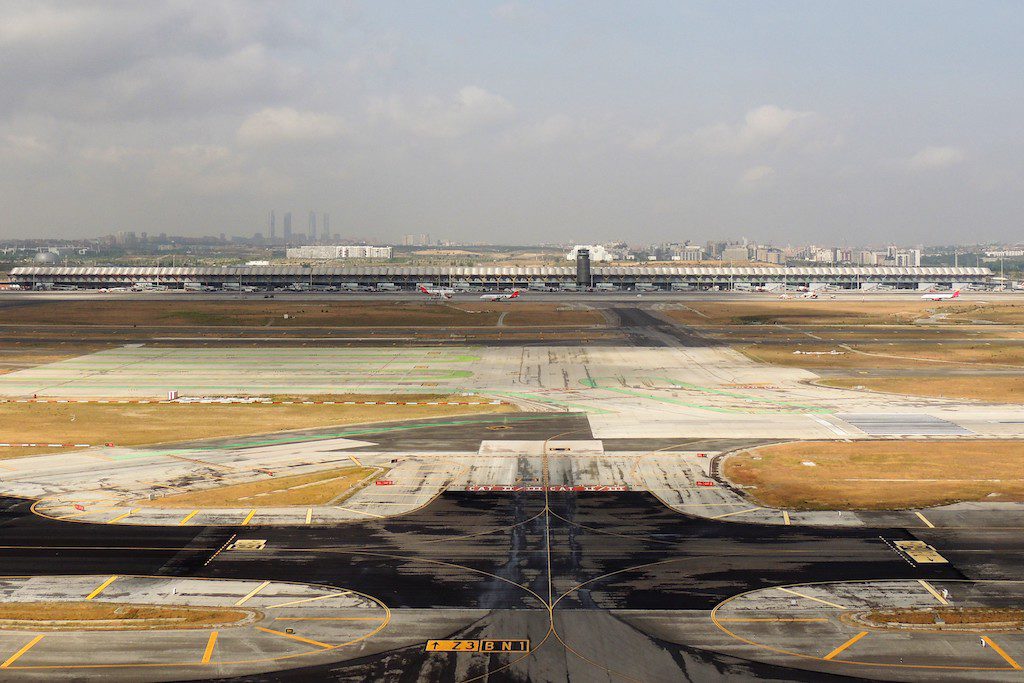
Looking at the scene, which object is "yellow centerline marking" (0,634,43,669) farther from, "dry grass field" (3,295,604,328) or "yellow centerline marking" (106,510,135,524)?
"dry grass field" (3,295,604,328)

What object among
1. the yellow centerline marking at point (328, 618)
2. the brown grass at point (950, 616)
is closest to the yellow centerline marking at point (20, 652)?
the yellow centerline marking at point (328, 618)

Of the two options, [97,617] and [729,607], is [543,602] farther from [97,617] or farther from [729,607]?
[97,617]

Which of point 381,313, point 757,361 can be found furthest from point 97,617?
point 381,313

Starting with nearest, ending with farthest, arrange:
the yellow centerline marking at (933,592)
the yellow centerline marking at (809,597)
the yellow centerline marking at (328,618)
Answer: the yellow centerline marking at (328,618), the yellow centerline marking at (809,597), the yellow centerline marking at (933,592)

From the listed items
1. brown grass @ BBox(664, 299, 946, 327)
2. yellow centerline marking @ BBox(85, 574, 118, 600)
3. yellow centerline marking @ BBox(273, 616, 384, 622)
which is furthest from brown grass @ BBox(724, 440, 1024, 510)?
brown grass @ BBox(664, 299, 946, 327)

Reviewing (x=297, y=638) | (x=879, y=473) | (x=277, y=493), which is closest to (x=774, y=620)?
(x=297, y=638)

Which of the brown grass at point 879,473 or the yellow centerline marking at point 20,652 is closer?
the yellow centerline marking at point 20,652

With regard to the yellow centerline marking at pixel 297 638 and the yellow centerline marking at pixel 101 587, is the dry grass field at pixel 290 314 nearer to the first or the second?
the yellow centerline marking at pixel 101 587
